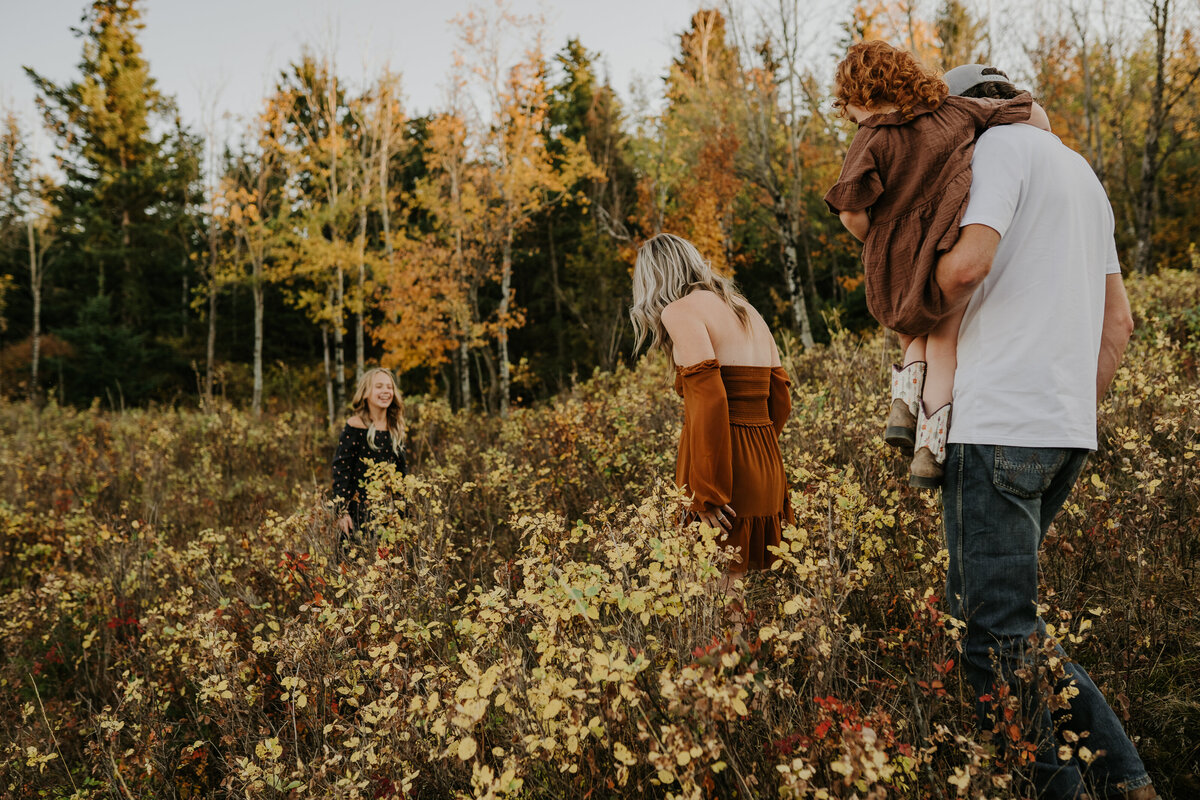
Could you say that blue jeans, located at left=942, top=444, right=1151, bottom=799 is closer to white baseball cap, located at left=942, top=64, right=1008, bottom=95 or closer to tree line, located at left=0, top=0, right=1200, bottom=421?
white baseball cap, located at left=942, top=64, right=1008, bottom=95

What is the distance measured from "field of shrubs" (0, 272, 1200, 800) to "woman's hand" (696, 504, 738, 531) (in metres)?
0.20

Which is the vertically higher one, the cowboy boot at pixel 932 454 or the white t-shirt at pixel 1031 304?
the white t-shirt at pixel 1031 304

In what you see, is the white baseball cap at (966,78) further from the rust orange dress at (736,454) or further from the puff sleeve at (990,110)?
the rust orange dress at (736,454)

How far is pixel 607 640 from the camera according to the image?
2.36m

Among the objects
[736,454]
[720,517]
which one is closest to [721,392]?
[736,454]

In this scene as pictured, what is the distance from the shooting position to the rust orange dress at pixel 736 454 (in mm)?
2307

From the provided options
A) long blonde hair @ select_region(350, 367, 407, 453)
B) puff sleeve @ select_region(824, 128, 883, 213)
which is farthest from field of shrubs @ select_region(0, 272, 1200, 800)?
puff sleeve @ select_region(824, 128, 883, 213)

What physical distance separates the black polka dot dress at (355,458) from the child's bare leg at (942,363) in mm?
4062

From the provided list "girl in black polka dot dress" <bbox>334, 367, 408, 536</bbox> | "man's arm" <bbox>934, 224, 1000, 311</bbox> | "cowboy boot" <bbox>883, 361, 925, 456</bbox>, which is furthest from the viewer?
"girl in black polka dot dress" <bbox>334, 367, 408, 536</bbox>

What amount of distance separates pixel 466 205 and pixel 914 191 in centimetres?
1384

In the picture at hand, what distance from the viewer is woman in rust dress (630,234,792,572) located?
2316 millimetres

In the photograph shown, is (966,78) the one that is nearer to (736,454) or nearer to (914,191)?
(914,191)

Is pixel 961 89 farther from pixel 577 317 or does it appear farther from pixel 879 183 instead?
pixel 577 317

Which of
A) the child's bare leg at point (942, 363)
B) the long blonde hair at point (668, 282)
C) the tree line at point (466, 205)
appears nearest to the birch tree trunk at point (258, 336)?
the tree line at point (466, 205)
